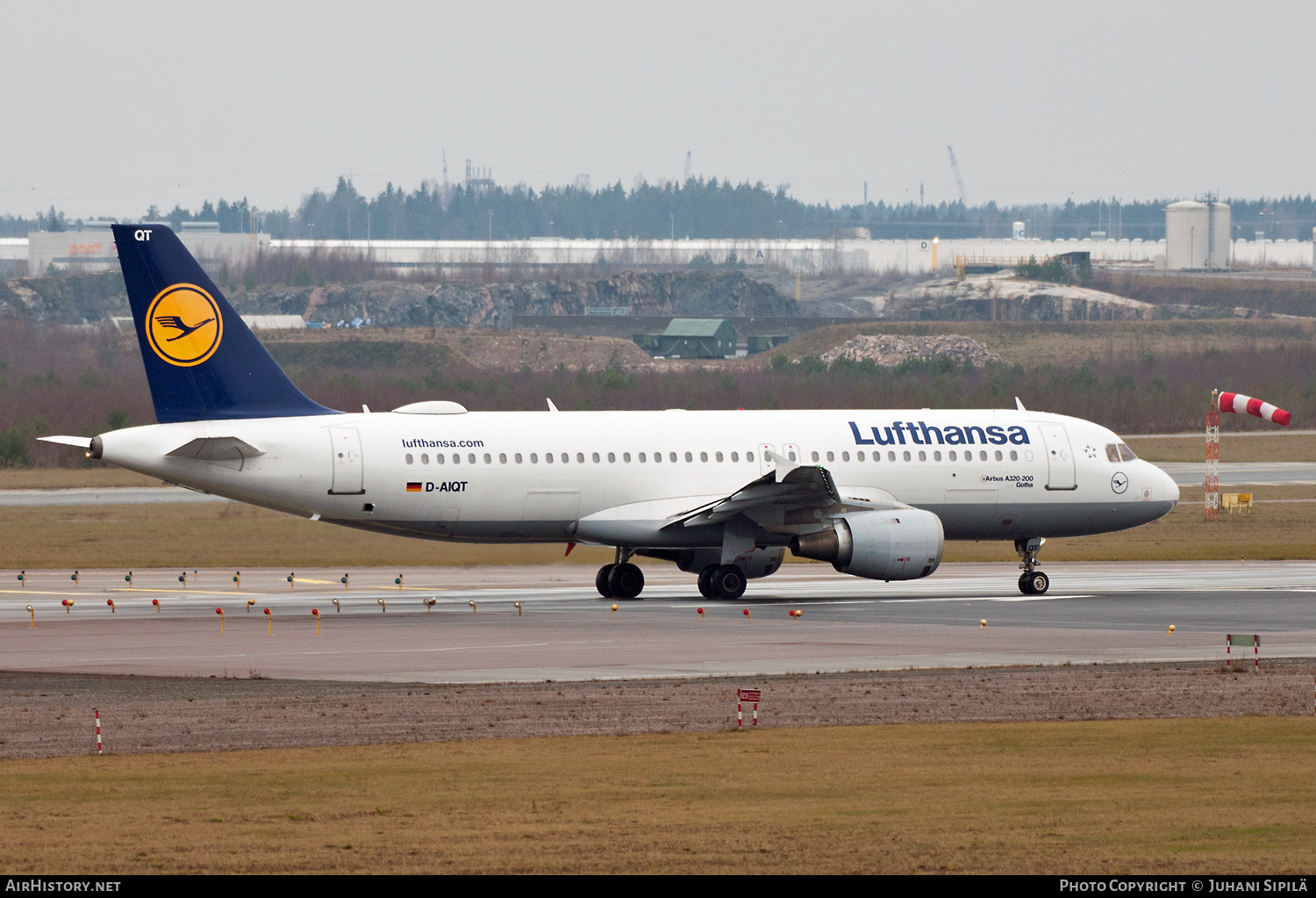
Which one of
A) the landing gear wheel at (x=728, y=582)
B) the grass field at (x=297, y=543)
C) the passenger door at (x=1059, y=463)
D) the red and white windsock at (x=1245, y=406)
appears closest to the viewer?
the landing gear wheel at (x=728, y=582)

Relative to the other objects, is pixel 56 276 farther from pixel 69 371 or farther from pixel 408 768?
pixel 408 768

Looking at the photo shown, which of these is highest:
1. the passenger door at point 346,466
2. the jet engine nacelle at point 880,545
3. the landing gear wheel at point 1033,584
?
the passenger door at point 346,466

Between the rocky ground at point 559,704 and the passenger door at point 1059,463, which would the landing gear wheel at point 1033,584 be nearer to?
the passenger door at point 1059,463

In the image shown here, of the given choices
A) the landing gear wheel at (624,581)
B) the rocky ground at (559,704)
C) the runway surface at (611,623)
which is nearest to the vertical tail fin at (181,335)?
the runway surface at (611,623)

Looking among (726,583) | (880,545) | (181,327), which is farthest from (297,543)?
(880,545)

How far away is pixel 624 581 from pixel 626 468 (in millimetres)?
2591

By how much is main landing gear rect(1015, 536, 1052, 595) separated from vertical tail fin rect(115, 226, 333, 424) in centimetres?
1739

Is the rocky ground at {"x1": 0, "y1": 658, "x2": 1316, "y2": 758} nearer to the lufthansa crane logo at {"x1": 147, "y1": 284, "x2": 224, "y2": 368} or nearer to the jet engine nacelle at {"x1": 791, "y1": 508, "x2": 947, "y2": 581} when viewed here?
the jet engine nacelle at {"x1": 791, "y1": 508, "x2": 947, "y2": 581}

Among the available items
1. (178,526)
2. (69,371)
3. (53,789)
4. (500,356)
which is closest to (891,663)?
(53,789)

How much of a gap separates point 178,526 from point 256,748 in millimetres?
35739

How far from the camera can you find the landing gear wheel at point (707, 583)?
39.2 m

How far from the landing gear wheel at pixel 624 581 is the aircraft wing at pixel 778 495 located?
66.0 inches

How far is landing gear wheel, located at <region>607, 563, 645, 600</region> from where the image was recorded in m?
39.5

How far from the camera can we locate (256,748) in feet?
63.8
